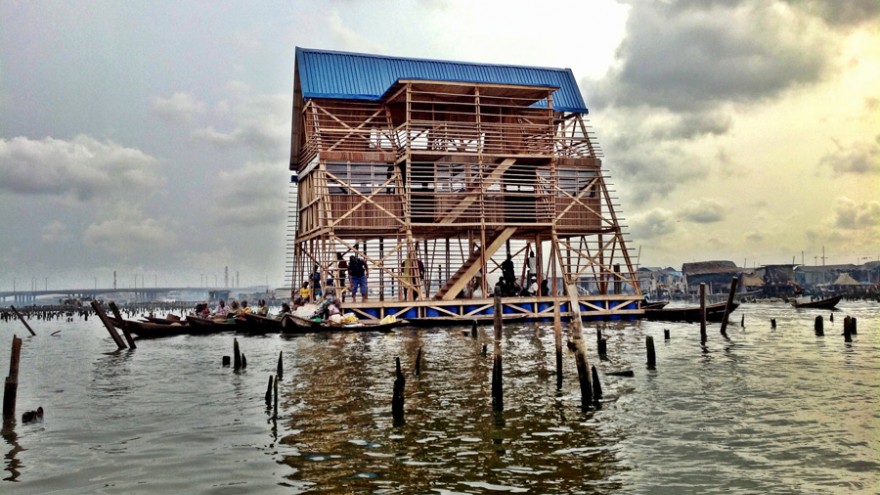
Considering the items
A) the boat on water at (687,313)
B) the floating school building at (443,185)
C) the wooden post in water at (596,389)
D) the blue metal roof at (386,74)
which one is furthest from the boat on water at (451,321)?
the wooden post in water at (596,389)

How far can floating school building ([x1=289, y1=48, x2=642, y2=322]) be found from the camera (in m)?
37.5

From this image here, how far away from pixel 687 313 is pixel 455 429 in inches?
1125

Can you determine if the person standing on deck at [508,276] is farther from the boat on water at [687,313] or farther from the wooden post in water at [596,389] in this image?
the wooden post in water at [596,389]

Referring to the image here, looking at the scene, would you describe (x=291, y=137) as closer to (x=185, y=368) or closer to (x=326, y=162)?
(x=326, y=162)

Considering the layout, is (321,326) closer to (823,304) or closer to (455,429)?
(455,429)

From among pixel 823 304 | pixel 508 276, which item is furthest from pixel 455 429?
pixel 823 304

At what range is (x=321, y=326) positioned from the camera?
33.0m

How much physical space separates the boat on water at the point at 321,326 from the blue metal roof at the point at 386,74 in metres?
13.1

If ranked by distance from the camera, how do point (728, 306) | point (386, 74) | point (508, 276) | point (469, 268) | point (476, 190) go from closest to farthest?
point (728, 306), point (476, 190), point (469, 268), point (508, 276), point (386, 74)

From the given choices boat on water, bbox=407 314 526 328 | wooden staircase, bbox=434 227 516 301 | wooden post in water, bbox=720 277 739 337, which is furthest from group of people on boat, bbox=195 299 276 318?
wooden post in water, bbox=720 277 739 337

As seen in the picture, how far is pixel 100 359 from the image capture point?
2703 cm

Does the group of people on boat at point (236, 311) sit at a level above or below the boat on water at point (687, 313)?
above

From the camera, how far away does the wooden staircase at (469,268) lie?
37.8 meters

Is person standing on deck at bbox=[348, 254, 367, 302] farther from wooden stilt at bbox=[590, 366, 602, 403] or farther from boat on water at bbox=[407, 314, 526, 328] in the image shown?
wooden stilt at bbox=[590, 366, 602, 403]
